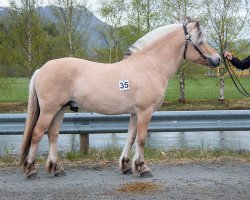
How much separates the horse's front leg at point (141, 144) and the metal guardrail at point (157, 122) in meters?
1.51

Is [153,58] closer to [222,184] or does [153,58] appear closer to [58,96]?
[58,96]

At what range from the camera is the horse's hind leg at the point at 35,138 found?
6.22 meters

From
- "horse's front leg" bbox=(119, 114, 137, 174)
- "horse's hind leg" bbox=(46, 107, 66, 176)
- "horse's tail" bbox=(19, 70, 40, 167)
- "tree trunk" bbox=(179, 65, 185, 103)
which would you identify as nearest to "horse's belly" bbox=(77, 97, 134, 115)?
"horse's front leg" bbox=(119, 114, 137, 174)

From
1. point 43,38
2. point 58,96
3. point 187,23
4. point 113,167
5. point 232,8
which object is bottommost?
point 113,167

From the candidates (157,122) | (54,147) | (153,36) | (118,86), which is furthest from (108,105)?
(157,122)

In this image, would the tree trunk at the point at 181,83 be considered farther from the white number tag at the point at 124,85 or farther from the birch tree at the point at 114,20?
the white number tag at the point at 124,85

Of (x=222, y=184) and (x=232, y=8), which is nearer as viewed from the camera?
(x=222, y=184)

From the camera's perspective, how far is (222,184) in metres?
5.73

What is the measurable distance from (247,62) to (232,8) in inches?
912

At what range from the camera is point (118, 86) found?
624 centimetres

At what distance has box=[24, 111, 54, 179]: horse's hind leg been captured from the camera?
622 centimetres

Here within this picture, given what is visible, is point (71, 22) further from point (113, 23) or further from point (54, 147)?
point (54, 147)

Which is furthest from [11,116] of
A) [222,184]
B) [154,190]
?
[222,184]

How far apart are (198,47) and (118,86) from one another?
1349 mm
